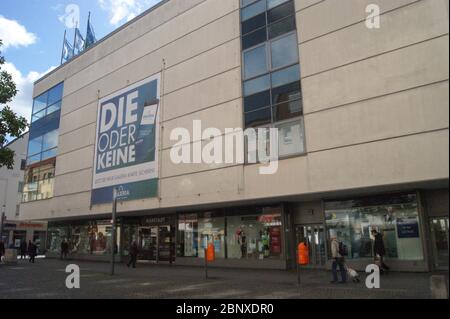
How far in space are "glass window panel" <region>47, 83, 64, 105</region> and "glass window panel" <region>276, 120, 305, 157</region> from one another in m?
24.7

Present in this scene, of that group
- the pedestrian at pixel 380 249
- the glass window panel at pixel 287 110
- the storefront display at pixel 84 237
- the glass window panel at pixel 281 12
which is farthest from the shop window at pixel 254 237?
the storefront display at pixel 84 237

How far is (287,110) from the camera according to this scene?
19828 mm

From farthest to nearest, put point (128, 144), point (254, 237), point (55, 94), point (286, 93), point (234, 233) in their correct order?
point (55, 94), point (128, 144), point (234, 233), point (254, 237), point (286, 93)

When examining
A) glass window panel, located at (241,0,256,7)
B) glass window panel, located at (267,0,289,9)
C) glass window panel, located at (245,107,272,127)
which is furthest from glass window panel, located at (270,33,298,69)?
glass window panel, located at (241,0,256,7)

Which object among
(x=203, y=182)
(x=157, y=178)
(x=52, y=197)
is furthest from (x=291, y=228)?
(x=52, y=197)

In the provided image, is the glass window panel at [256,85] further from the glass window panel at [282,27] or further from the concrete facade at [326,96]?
the glass window panel at [282,27]

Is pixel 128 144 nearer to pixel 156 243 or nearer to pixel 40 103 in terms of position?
pixel 156 243

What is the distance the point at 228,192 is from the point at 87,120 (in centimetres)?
Answer: 1638

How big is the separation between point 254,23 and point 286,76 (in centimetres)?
391

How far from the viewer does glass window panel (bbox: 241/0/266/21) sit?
21.8 metres

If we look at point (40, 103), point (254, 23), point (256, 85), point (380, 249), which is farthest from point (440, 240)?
point (40, 103)

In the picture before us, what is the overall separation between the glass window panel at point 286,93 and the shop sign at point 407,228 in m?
7.23
